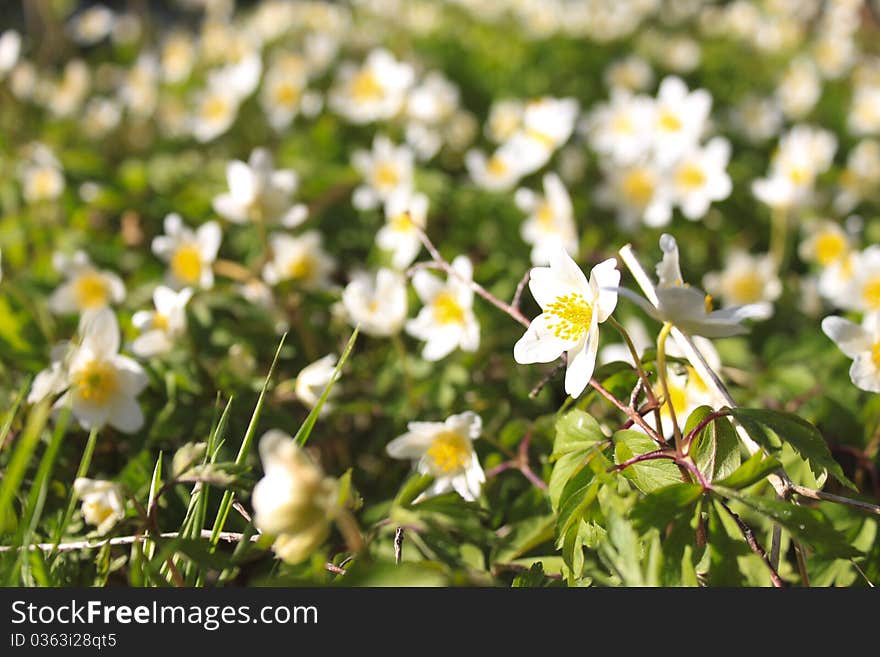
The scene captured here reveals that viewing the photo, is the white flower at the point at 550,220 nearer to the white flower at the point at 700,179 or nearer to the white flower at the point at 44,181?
the white flower at the point at 700,179

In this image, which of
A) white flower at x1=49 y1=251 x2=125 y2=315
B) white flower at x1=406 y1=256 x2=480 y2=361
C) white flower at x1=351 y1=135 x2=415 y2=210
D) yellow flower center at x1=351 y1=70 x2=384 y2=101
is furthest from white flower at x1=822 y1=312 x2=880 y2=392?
yellow flower center at x1=351 y1=70 x2=384 y2=101

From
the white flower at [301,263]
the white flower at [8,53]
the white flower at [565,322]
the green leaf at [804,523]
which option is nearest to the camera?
the green leaf at [804,523]

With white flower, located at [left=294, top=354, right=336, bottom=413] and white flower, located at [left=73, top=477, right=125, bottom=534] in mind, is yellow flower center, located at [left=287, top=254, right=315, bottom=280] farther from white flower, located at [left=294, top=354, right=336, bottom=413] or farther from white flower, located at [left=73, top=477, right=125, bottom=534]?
white flower, located at [left=73, top=477, right=125, bottom=534]

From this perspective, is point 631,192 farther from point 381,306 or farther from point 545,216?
point 381,306

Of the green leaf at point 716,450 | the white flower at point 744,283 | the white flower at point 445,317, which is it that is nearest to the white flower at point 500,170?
the white flower at point 744,283

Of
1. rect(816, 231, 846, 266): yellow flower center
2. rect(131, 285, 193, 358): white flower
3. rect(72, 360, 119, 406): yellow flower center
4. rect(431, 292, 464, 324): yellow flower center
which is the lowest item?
rect(72, 360, 119, 406): yellow flower center

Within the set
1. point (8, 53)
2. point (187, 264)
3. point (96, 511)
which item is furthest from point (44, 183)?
point (96, 511)
